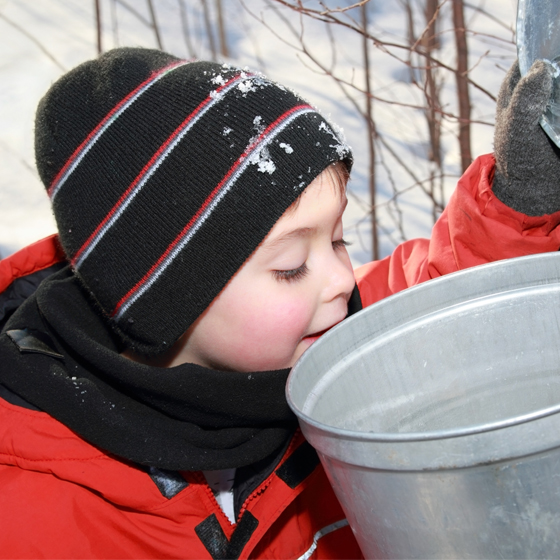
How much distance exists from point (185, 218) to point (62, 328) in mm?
393

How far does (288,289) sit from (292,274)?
1.3 inches

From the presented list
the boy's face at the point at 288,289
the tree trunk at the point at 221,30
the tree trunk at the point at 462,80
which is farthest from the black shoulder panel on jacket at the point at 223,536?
the tree trunk at the point at 221,30

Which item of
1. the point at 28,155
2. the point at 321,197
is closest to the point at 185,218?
the point at 321,197

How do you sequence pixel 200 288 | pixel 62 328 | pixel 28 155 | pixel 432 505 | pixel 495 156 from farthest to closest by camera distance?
1. pixel 28 155
2. pixel 495 156
3. pixel 62 328
4. pixel 200 288
5. pixel 432 505

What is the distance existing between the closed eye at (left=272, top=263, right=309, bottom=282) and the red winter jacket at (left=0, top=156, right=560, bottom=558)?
395mm

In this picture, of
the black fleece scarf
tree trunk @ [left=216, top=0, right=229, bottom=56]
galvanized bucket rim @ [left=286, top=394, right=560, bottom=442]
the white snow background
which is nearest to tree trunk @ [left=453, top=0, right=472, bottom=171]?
the white snow background

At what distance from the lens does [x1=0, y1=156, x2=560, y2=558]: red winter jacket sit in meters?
1.21

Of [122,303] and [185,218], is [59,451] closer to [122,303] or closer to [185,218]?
[122,303]

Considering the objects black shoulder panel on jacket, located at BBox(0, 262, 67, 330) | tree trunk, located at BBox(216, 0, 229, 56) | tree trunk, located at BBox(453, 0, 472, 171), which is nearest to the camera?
black shoulder panel on jacket, located at BBox(0, 262, 67, 330)

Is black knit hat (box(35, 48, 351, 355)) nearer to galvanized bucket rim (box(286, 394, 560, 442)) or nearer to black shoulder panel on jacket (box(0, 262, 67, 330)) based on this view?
black shoulder panel on jacket (box(0, 262, 67, 330))

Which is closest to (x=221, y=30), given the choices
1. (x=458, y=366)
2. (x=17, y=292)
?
(x=17, y=292)

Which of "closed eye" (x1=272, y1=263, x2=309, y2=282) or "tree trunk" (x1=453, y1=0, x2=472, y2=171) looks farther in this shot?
"tree trunk" (x1=453, y1=0, x2=472, y2=171)

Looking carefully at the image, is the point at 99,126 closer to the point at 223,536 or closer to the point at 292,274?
the point at 292,274

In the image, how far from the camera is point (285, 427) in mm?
1382
